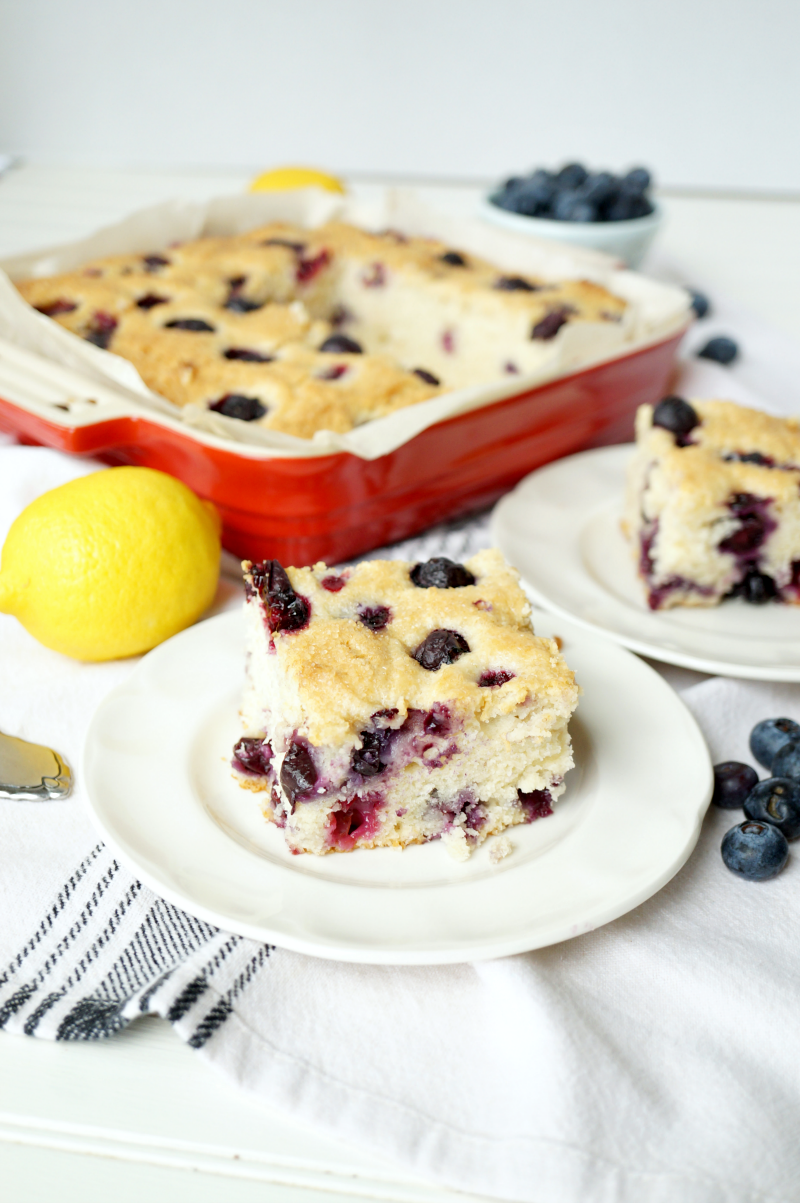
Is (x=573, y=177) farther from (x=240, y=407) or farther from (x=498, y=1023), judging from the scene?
(x=498, y=1023)

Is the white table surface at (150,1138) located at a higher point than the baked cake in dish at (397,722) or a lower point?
lower

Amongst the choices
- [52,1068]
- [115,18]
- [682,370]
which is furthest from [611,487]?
[115,18]

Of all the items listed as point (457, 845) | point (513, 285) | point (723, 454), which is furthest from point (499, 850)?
point (513, 285)

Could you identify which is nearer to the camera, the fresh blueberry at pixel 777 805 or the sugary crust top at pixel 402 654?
the sugary crust top at pixel 402 654

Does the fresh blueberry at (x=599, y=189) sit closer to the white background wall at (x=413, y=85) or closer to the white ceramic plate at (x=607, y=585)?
the white ceramic plate at (x=607, y=585)

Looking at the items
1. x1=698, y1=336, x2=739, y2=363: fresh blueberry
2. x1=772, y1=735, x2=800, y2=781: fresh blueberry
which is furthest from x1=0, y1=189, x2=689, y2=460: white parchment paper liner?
x1=772, y1=735, x2=800, y2=781: fresh blueberry

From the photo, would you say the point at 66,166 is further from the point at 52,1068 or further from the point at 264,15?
the point at 52,1068

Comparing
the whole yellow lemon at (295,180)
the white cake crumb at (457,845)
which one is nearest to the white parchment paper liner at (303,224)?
the whole yellow lemon at (295,180)
